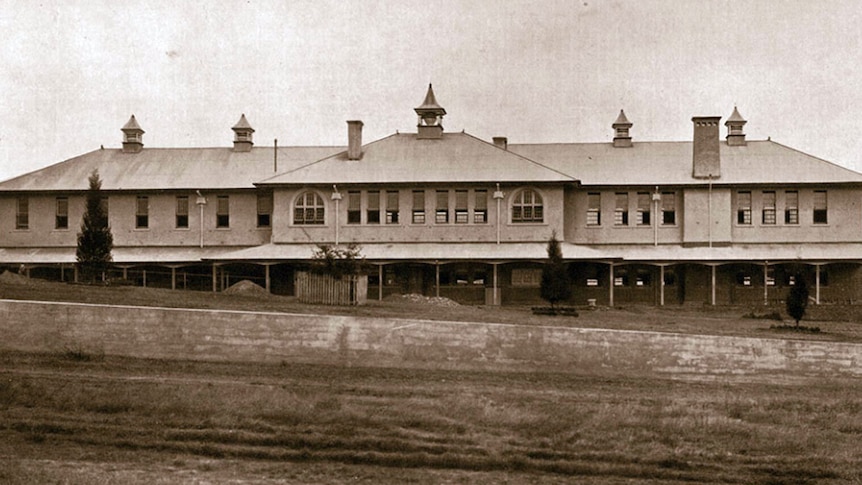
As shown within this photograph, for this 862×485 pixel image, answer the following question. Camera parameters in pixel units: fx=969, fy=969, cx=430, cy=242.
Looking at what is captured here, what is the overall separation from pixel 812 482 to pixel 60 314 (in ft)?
60.6

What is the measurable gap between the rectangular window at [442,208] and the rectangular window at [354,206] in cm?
349

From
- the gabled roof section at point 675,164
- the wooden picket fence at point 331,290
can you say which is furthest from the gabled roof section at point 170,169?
the wooden picket fence at point 331,290

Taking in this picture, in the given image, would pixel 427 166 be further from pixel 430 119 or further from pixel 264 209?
pixel 264 209

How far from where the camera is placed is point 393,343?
25.0 metres

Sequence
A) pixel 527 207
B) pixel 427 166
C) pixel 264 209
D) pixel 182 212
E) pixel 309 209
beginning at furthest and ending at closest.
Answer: pixel 182 212 < pixel 264 209 < pixel 427 166 < pixel 309 209 < pixel 527 207

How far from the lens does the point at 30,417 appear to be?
19594mm

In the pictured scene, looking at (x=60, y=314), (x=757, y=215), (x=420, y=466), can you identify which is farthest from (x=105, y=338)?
(x=757, y=215)

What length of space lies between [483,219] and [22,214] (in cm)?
2254

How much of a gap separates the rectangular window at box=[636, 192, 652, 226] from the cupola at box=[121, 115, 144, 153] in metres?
25.5

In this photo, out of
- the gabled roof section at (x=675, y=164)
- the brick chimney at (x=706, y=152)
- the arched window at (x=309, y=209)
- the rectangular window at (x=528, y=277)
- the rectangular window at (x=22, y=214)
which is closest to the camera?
the rectangular window at (x=528, y=277)

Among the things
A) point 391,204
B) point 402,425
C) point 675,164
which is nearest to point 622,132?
point 675,164

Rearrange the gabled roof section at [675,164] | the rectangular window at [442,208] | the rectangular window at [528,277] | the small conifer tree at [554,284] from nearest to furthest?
1. the small conifer tree at [554,284]
2. the rectangular window at [528,277]
3. the rectangular window at [442,208]
4. the gabled roof section at [675,164]

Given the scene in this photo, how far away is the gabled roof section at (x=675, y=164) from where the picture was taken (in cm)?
4412

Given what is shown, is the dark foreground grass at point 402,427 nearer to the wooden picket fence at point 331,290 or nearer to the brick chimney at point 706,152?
the wooden picket fence at point 331,290
